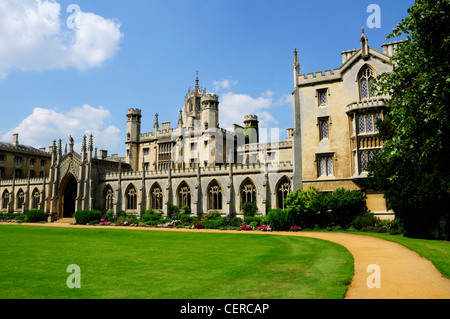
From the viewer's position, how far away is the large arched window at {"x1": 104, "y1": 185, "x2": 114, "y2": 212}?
132 feet

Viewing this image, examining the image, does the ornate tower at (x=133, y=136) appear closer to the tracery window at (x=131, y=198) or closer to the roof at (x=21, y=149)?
the tracery window at (x=131, y=198)

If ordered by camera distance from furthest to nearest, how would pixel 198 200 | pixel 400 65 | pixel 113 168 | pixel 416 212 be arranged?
1. pixel 113 168
2. pixel 198 200
3. pixel 416 212
4. pixel 400 65

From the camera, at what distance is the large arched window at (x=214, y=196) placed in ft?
108

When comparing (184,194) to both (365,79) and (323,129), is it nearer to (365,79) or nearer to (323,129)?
(323,129)

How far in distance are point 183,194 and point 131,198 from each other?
7.82 m

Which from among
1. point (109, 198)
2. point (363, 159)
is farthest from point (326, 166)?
point (109, 198)

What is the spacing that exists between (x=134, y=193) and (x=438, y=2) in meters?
35.2

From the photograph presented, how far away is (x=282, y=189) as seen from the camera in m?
29.7

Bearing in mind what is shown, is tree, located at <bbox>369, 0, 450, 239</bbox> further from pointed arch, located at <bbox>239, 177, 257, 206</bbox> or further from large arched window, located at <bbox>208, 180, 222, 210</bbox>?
large arched window, located at <bbox>208, 180, 222, 210</bbox>

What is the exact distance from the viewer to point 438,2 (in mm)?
9172

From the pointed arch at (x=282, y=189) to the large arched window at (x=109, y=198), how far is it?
2189cm
